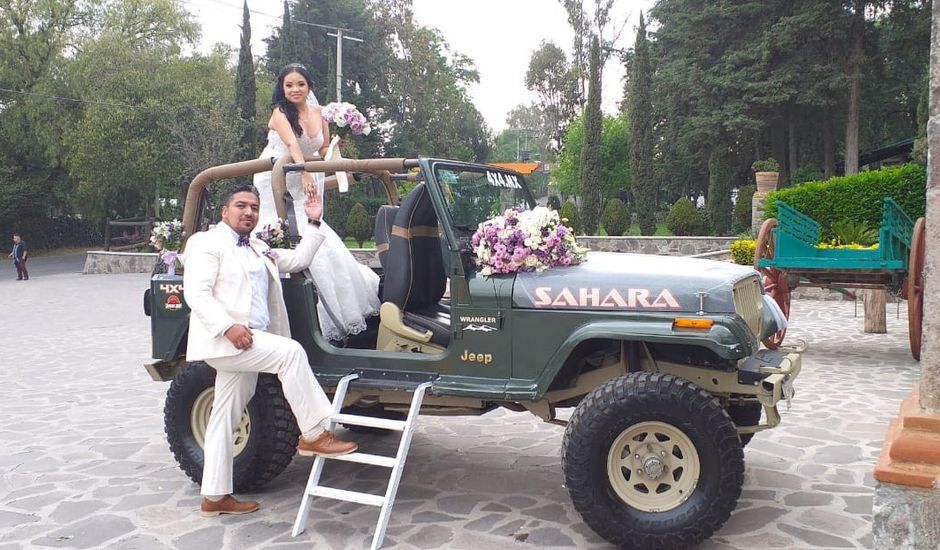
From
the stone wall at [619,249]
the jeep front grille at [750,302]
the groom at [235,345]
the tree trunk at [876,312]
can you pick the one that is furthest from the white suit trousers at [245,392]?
the stone wall at [619,249]

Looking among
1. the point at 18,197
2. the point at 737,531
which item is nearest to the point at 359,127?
the point at 737,531

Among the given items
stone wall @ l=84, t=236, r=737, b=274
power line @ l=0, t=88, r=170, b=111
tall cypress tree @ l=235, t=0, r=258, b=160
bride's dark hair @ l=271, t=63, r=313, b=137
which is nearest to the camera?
bride's dark hair @ l=271, t=63, r=313, b=137

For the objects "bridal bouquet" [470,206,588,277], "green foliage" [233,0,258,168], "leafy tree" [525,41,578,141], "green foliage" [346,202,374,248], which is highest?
"leafy tree" [525,41,578,141]

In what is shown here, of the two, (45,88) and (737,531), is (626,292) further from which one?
(45,88)

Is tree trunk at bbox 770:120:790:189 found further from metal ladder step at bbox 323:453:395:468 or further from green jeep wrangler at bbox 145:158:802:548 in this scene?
metal ladder step at bbox 323:453:395:468

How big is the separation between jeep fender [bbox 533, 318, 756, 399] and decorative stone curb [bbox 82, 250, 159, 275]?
23.0 metres

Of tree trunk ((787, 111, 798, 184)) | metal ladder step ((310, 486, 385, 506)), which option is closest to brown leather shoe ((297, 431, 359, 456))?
metal ladder step ((310, 486, 385, 506))

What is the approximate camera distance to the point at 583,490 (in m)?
3.72

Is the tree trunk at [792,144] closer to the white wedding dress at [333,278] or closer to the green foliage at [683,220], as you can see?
the green foliage at [683,220]

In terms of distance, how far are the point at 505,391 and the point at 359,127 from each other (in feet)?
7.91

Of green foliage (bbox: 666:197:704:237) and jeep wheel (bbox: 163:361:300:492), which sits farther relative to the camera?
green foliage (bbox: 666:197:704:237)

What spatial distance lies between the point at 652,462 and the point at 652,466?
0.02m

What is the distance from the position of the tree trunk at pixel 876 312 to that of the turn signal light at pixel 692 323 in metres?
8.61

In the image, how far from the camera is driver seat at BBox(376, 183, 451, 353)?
4.59 meters
